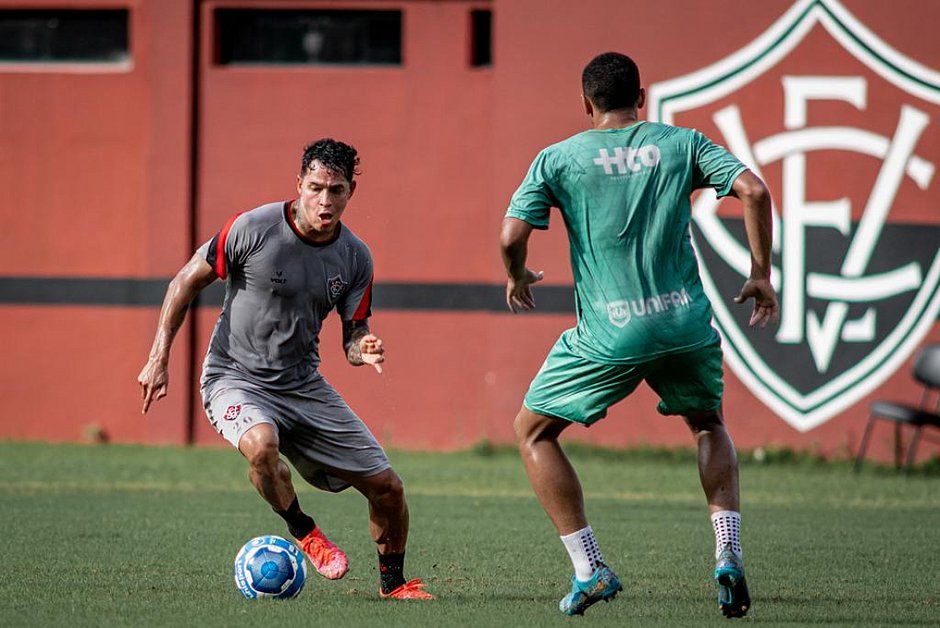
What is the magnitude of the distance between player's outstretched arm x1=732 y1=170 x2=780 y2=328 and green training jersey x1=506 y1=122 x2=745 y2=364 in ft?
0.35

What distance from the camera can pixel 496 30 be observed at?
563 inches

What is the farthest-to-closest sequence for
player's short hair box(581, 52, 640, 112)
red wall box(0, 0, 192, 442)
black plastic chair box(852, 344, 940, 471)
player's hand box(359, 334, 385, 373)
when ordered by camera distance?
1. red wall box(0, 0, 192, 442)
2. black plastic chair box(852, 344, 940, 471)
3. player's hand box(359, 334, 385, 373)
4. player's short hair box(581, 52, 640, 112)

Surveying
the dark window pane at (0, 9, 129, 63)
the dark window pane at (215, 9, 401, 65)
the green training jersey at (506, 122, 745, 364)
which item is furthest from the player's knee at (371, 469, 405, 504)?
the dark window pane at (0, 9, 129, 63)

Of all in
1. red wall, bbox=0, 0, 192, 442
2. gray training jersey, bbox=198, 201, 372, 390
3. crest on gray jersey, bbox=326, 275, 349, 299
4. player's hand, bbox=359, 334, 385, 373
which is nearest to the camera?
player's hand, bbox=359, 334, 385, 373

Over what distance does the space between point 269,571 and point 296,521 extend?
0.26m

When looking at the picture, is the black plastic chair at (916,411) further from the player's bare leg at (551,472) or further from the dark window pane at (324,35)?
the player's bare leg at (551,472)

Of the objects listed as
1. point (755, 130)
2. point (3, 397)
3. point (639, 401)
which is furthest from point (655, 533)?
point (3, 397)

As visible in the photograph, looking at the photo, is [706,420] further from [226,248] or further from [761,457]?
[761,457]

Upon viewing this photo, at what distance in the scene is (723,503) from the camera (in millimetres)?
6113

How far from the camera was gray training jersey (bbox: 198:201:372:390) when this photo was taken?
681cm

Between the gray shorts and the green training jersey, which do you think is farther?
the gray shorts

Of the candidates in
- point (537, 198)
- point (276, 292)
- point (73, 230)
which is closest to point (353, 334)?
point (276, 292)

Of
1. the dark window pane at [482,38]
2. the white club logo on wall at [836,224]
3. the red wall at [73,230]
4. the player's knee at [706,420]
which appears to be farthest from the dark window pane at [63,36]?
the player's knee at [706,420]

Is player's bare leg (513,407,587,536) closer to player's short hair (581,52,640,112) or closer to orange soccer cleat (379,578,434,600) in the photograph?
orange soccer cleat (379,578,434,600)
